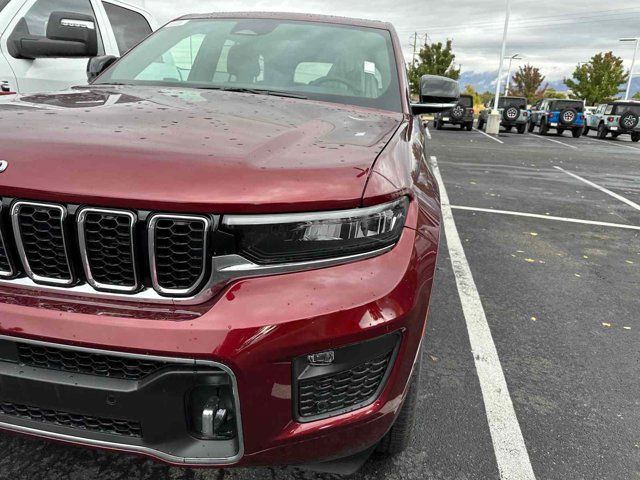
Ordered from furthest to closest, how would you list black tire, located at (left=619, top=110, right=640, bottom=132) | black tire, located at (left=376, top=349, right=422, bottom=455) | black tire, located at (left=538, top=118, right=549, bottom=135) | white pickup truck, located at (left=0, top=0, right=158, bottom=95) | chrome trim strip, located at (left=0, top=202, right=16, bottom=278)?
1. black tire, located at (left=538, top=118, right=549, bottom=135)
2. black tire, located at (left=619, top=110, right=640, bottom=132)
3. white pickup truck, located at (left=0, top=0, right=158, bottom=95)
4. black tire, located at (left=376, top=349, right=422, bottom=455)
5. chrome trim strip, located at (left=0, top=202, right=16, bottom=278)

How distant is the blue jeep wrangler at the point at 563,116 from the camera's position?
25.8m

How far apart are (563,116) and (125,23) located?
25.0m

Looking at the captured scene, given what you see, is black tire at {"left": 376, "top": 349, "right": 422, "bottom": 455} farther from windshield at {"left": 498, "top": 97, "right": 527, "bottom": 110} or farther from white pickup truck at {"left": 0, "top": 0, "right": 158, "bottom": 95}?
windshield at {"left": 498, "top": 97, "right": 527, "bottom": 110}

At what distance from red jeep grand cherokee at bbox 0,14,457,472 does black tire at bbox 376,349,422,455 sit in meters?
0.28

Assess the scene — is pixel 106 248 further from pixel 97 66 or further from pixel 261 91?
pixel 97 66

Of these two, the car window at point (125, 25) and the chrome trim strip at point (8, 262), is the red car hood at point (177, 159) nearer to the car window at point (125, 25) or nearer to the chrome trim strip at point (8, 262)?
the chrome trim strip at point (8, 262)

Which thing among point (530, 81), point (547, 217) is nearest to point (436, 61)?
point (530, 81)

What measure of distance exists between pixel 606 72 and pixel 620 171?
148 ft

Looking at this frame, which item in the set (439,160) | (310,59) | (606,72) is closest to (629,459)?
(310,59)

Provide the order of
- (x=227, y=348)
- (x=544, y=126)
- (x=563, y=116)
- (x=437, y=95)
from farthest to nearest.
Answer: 1. (x=544, y=126)
2. (x=563, y=116)
3. (x=437, y=95)
4. (x=227, y=348)

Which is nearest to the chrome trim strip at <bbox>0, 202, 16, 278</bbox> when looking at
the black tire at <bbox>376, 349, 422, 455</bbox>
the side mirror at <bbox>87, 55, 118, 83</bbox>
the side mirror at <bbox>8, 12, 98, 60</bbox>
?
the black tire at <bbox>376, 349, 422, 455</bbox>

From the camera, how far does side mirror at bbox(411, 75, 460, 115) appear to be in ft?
10.5

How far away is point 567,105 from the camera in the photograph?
2647 cm

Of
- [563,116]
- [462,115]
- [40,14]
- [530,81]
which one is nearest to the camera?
[40,14]
